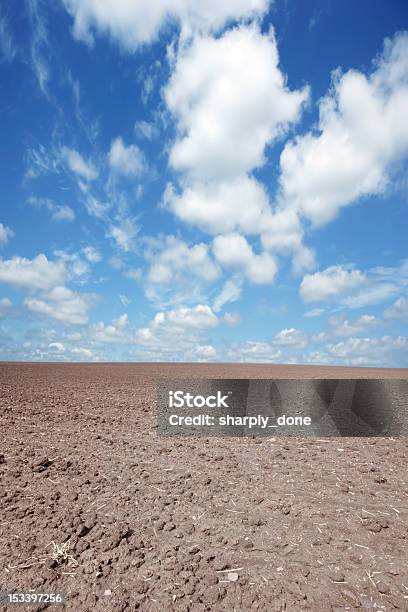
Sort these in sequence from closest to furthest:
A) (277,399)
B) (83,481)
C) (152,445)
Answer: (83,481) → (152,445) → (277,399)

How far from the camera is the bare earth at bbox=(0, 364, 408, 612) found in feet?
16.4

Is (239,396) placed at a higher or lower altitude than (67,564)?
higher

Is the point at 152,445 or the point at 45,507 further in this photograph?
the point at 152,445

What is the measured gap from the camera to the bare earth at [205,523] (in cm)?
499

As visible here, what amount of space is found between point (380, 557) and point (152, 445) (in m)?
5.99

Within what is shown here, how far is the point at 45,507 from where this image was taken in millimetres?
6926

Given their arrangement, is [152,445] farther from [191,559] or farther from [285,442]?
[191,559]

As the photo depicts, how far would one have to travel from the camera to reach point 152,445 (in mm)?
10195

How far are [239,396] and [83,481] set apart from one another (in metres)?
11.1

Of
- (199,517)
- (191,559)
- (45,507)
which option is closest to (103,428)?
(45,507)

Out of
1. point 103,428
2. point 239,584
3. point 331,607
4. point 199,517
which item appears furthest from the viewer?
point 103,428

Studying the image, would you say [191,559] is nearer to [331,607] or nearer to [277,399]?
[331,607]

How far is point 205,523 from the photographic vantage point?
251 inches

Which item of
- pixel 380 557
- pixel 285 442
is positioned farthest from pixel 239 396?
pixel 380 557
